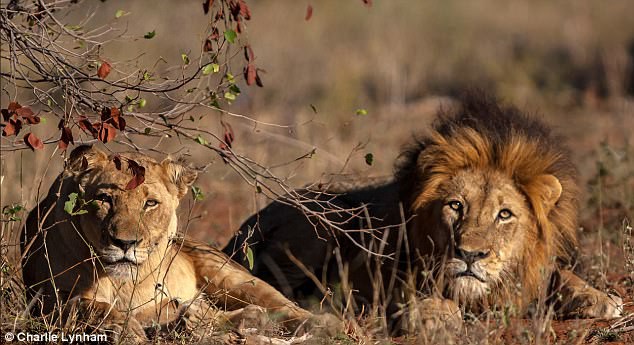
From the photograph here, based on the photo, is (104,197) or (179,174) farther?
(179,174)

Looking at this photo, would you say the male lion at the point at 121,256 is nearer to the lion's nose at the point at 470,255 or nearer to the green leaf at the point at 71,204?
the green leaf at the point at 71,204

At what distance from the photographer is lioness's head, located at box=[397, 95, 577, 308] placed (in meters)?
5.48

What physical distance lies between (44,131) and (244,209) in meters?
→ 2.98

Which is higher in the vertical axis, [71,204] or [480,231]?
[71,204]

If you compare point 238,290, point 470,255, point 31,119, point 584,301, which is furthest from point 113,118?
point 584,301

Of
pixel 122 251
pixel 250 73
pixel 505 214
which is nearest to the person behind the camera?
pixel 122 251

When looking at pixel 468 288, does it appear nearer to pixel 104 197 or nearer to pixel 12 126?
pixel 104 197

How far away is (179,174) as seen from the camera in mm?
5301

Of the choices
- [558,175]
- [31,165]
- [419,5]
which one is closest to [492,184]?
[558,175]

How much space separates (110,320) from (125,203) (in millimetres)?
528

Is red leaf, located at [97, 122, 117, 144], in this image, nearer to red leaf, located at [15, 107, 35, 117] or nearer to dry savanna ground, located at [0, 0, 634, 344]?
red leaf, located at [15, 107, 35, 117]

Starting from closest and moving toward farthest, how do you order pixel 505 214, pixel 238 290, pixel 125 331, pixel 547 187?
pixel 125 331 → pixel 238 290 → pixel 505 214 → pixel 547 187

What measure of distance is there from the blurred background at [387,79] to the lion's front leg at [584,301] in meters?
0.73

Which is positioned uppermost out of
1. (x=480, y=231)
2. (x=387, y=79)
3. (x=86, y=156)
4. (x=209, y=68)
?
(x=209, y=68)
